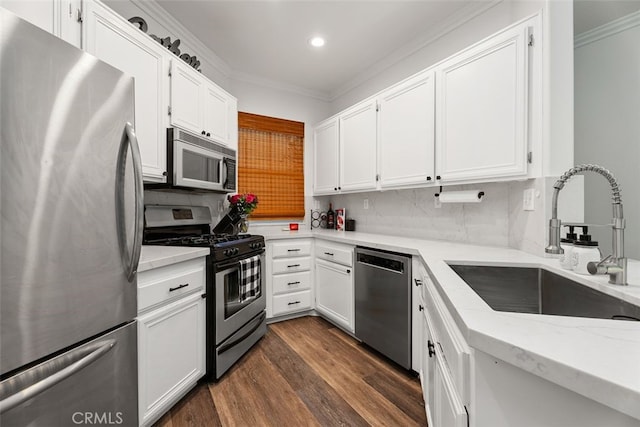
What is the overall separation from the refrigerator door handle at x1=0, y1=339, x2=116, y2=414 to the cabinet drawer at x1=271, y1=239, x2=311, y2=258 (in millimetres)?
1704

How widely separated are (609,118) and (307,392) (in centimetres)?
307

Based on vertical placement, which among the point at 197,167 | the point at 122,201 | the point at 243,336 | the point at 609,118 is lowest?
the point at 243,336

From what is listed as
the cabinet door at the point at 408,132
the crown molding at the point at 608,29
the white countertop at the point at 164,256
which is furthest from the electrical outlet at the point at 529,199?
the white countertop at the point at 164,256

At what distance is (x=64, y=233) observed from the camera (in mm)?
911

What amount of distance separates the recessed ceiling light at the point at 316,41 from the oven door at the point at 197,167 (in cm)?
137

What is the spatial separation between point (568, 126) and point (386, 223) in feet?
5.37

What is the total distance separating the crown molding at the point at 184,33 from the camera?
2045 mm

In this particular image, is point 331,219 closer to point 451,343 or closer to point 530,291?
point 530,291

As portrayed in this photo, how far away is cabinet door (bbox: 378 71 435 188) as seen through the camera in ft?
6.88

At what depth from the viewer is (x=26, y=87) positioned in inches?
32.3

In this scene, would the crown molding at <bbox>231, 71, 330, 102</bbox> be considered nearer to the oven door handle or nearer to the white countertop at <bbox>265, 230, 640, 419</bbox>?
the oven door handle

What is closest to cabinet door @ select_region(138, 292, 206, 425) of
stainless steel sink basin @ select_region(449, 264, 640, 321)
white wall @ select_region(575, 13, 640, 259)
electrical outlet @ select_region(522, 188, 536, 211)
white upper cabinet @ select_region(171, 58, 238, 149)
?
white upper cabinet @ select_region(171, 58, 238, 149)

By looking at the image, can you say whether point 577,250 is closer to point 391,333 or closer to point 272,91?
point 391,333
